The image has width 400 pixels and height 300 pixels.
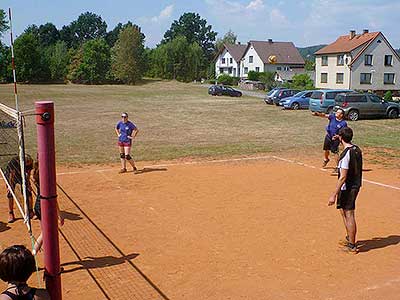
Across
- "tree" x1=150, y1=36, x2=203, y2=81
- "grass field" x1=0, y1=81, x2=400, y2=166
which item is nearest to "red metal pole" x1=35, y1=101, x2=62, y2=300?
"grass field" x1=0, y1=81, x2=400, y2=166

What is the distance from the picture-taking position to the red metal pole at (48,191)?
3.46 meters

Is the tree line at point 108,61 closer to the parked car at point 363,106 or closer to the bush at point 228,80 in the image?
the bush at point 228,80

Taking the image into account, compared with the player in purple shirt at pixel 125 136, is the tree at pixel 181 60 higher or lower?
higher

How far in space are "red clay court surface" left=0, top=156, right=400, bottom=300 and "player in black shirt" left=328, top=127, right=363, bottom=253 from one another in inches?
21.7

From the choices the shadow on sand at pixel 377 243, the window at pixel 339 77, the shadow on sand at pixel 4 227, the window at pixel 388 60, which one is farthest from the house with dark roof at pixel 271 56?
the shadow on sand at pixel 4 227

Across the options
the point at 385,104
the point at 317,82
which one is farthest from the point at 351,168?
the point at 317,82

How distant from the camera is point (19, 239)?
8.11 m

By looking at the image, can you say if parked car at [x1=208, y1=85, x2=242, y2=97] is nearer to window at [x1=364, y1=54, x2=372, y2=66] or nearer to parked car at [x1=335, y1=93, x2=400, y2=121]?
window at [x1=364, y1=54, x2=372, y2=66]

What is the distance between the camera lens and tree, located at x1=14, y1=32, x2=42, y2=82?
262 ft

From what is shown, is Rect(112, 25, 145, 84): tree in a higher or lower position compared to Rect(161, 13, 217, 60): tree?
lower

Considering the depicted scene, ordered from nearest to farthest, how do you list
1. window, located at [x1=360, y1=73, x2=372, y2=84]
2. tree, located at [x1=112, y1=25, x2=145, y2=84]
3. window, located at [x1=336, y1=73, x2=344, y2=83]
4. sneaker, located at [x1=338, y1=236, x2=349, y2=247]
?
sneaker, located at [x1=338, y1=236, x2=349, y2=247] < window, located at [x1=360, y1=73, x2=372, y2=84] < window, located at [x1=336, y1=73, x2=344, y2=83] < tree, located at [x1=112, y1=25, x2=145, y2=84]

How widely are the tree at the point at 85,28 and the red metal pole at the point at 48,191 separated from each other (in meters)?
149

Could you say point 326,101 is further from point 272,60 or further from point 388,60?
point 272,60

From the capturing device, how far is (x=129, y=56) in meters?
83.3
